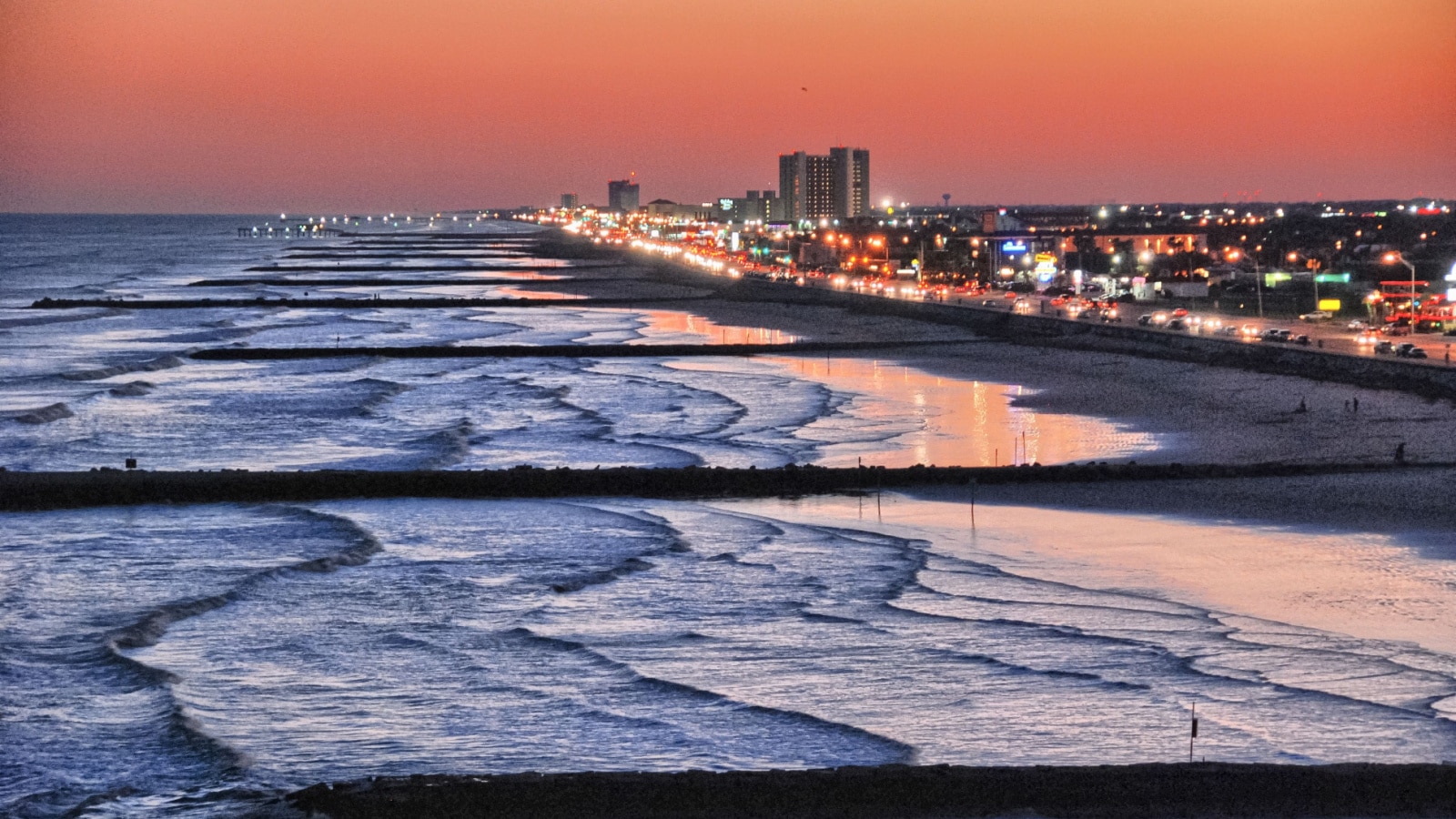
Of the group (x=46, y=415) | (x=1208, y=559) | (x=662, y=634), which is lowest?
(x=1208, y=559)

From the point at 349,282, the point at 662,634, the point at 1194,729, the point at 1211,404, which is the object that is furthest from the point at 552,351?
the point at 349,282

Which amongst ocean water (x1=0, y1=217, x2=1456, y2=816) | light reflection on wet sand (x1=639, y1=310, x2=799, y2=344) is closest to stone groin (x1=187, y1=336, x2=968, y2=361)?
light reflection on wet sand (x1=639, y1=310, x2=799, y2=344)

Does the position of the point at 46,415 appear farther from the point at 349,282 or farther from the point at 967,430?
the point at 349,282

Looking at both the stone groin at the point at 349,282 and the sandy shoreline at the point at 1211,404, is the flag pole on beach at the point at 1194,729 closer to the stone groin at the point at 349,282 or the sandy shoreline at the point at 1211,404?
the sandy shoreline at the point at 1211,404

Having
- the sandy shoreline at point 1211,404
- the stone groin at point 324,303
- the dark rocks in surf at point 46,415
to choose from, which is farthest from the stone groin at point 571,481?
the stone groin at point 324,303

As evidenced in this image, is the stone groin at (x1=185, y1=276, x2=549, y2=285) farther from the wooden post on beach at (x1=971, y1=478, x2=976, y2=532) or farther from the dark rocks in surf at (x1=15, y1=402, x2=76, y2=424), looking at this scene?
the wooden post on beach at (x1=971, y1=478, x2=976, y2=532)

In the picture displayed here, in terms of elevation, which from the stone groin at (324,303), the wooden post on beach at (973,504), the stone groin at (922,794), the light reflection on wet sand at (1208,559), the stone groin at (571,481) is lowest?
the light reflection on wet sand at (1208,559)

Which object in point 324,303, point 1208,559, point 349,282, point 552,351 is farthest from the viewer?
point 349,282
